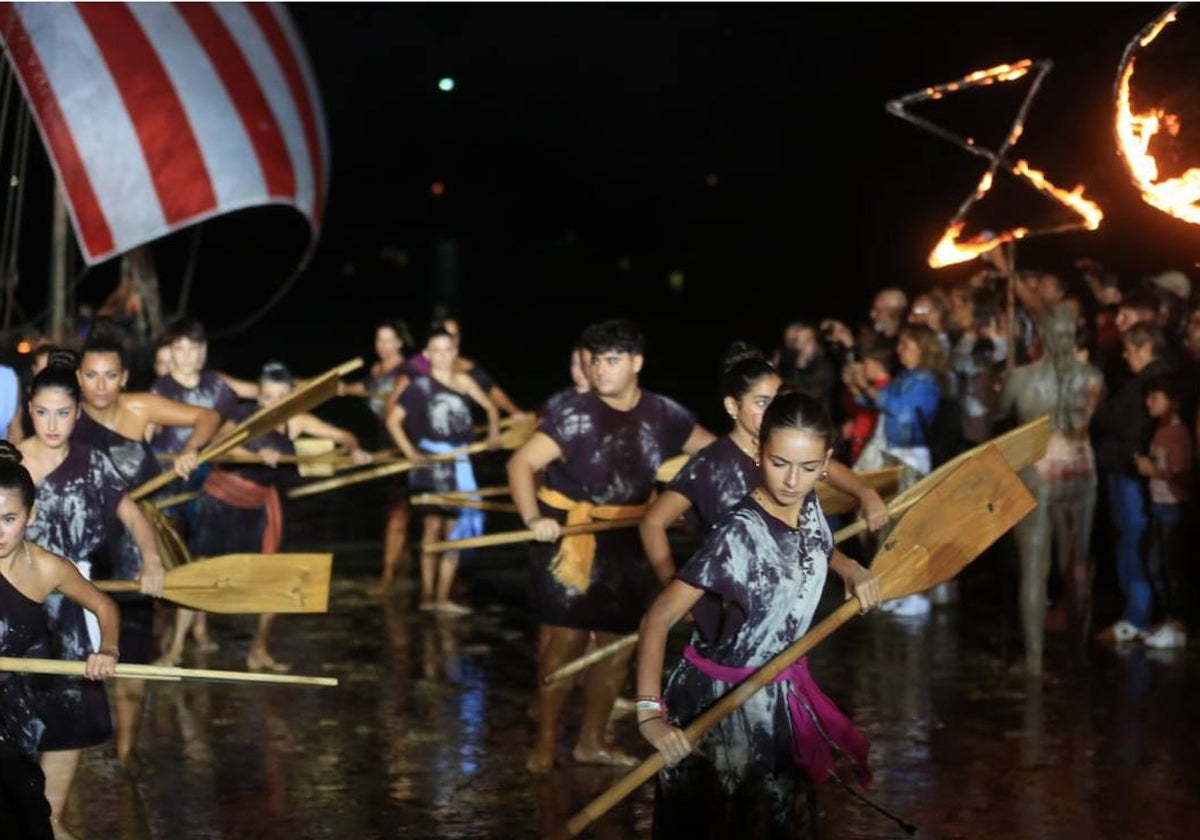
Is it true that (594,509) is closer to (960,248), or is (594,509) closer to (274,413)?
(274,413)

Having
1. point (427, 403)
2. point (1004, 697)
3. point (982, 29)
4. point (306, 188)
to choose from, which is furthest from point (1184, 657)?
point (982, 29)

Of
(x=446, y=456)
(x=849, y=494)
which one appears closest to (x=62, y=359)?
(x=849, y=494)

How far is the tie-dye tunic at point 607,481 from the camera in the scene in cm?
771

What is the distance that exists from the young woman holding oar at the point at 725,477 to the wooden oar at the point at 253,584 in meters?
1.13

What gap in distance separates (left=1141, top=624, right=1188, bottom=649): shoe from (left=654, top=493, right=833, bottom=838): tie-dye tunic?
5.53 meters

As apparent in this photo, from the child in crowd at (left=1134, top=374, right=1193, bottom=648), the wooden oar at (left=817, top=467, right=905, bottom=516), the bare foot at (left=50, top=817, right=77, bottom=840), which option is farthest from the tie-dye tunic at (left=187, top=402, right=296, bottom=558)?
the child in crowd at (left=1134, top=374, right=1193, bottom=648)

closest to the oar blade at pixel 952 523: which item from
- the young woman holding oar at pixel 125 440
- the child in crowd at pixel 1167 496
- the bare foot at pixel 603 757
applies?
the bare foot at pixel 603 757

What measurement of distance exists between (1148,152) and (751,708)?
3.49m

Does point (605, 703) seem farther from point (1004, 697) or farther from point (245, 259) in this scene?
point (245, 259)

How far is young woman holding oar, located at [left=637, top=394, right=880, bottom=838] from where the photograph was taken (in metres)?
4.93

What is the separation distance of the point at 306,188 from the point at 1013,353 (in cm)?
646

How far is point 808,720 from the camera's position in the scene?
516 cm

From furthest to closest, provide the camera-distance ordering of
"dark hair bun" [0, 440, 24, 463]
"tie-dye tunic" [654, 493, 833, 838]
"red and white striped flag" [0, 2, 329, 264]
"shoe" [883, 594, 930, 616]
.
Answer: "red and white striped flag" [0, 2, 329, 264], "shoe" [883, 594, 930, 616], "dark hair bun" [0, 440, 24, 463], "tie-dye tunic" [654, 493, 833, 838]

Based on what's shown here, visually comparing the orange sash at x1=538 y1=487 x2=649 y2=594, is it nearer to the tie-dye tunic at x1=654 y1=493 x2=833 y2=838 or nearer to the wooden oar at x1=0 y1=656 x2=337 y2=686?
the wooden oar at x1=0 y1=656 x2=337 y2=686
